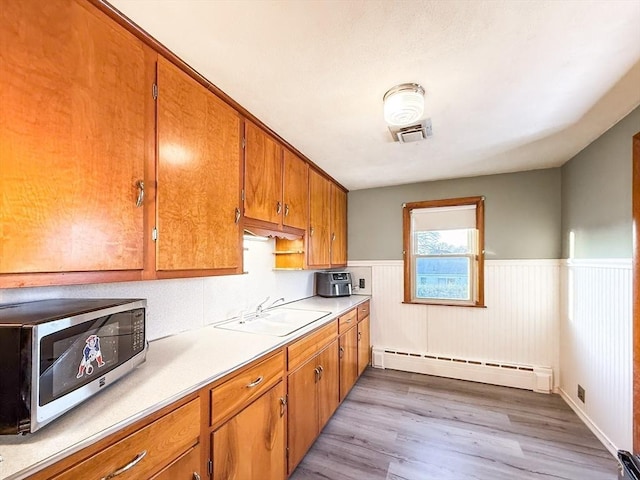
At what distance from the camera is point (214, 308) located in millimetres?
1993

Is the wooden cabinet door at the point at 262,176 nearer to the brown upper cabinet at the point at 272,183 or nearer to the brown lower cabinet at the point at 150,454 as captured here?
the brown upper cabinet at the point at 272,183

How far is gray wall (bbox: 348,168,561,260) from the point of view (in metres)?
2.89

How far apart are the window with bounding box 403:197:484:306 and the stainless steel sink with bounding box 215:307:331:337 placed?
60.5 inches

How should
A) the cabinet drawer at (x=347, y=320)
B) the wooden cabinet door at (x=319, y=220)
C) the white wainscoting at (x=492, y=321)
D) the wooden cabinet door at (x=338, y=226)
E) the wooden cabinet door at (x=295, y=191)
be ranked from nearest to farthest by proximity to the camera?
the wooden cabinet door at (x=295, y=191) < the cabinet drawer at (x=347, y=320) < the wooden cabinet door at (x=319, y=220) < the white wainscoting at (x=492, y=321) < the wooden cabinet door at (x=338, y=226)

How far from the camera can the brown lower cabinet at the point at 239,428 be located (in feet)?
2.73

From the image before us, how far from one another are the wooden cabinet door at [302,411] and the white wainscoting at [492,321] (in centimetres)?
169

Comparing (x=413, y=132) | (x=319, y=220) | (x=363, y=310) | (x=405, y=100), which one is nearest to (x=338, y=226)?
(x=319, y=220)

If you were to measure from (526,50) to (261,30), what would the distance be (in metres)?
1.12

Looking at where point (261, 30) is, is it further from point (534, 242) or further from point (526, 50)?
point (534, 242)

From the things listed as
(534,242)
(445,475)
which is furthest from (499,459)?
(534,242)

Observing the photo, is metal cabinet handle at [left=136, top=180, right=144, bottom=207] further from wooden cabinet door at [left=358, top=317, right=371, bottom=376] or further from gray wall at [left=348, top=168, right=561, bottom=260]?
gray wall at [left=348, top=168, right=561, bottom=260]

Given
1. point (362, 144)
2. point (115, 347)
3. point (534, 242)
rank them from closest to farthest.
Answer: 1. point (115, 347)
2. point (362, 144)
3. point (534, 242)

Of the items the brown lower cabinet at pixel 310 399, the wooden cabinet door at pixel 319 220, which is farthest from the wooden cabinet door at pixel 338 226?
the brown lower cabinet at pixel 310 399

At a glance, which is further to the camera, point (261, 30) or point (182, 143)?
point (182, 143)
